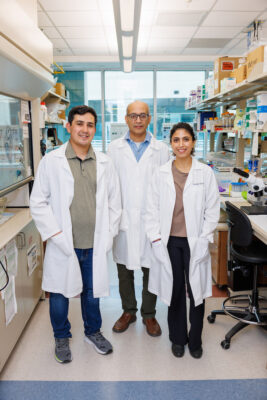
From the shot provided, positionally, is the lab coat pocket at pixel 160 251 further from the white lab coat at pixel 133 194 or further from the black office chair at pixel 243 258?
the black office chair at pixel 243 258

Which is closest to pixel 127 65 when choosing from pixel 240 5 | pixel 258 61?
pixel 240 5

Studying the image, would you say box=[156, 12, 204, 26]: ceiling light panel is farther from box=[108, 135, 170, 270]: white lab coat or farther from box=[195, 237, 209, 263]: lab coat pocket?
box=[195, 237, 209, 263]: lab coat pocket

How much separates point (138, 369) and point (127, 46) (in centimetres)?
355

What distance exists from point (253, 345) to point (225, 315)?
0.39 m

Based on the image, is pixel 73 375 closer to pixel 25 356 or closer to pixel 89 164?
pixel 25 356

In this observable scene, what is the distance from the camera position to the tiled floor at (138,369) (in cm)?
186

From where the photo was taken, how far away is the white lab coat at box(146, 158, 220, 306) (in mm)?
1977

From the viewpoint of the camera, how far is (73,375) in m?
2.00

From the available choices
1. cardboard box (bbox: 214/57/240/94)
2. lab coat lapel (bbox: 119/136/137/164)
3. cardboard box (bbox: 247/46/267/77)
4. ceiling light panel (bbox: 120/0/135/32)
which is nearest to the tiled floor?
lab coat lapel (bbox: 119/136/137/164)

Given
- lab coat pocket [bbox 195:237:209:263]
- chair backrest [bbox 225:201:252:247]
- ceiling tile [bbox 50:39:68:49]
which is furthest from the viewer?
ceiling tile [bbox 50:39:68:49]

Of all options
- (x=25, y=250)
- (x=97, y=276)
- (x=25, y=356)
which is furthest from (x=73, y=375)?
(x=25, y=250)

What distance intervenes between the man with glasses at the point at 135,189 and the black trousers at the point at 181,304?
28cm

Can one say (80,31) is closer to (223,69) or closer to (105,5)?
(105,5)

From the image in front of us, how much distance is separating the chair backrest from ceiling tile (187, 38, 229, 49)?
453 centimetres
